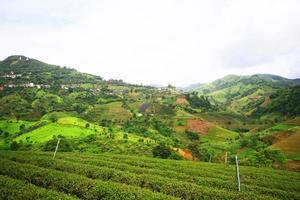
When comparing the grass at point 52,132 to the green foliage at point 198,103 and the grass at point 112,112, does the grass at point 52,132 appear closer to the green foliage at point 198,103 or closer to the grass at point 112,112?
the grass at point 112,112

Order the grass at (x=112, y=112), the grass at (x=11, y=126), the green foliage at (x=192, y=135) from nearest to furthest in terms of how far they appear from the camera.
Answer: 1. the grass at (x=11, y=126)
2. the green foliage at (x=192, y=135)
3. the grass at (x=112, y=112)

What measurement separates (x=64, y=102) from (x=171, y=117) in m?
65.8

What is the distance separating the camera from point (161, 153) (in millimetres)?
54344

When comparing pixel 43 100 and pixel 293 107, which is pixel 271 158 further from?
pixel 43 100

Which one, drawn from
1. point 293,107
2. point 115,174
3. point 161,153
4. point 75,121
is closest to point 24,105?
point 75,121

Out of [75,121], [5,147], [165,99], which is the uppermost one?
[165,99]

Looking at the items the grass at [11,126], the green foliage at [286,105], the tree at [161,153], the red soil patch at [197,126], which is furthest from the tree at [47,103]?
the green foliage at [286,105]

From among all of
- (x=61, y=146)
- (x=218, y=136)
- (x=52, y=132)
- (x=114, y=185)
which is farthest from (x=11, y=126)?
(x=114, y=185)

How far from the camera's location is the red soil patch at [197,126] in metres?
116

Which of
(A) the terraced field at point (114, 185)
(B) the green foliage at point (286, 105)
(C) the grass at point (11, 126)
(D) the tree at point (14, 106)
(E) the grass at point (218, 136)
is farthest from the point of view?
(B) the green foliage at point (286, 105)

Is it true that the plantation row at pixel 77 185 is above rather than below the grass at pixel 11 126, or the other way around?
above

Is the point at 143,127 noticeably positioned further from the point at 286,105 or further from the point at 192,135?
the point at 286,105

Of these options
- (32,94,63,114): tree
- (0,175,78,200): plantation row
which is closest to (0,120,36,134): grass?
(32,94,63,114): tree

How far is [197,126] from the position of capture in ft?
393
